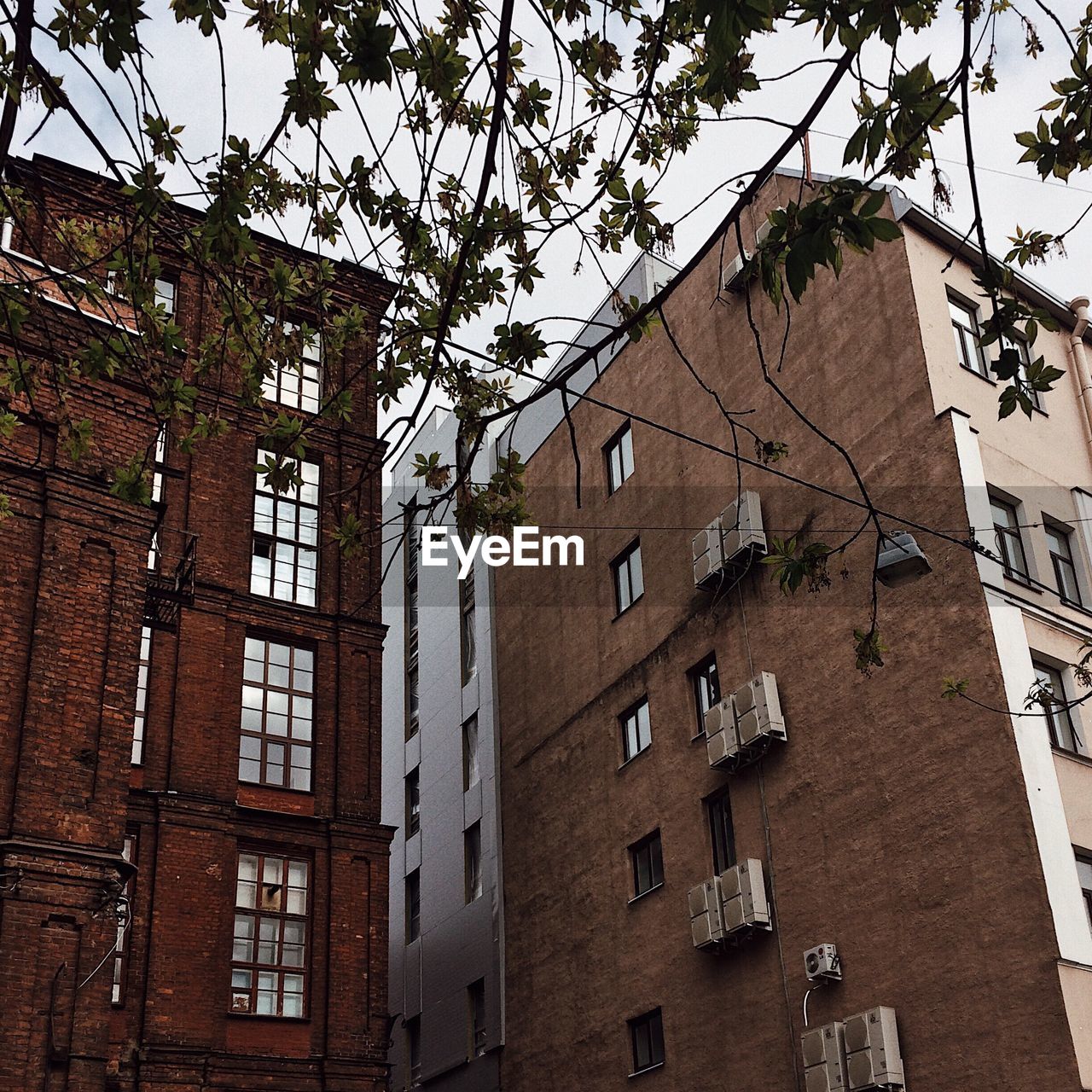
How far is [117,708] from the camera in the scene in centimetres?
1434

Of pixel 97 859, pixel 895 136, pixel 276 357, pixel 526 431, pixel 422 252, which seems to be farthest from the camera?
pixel 526 431

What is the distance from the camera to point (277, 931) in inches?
821

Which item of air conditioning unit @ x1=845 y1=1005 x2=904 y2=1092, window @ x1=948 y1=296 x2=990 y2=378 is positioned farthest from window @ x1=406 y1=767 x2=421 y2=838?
window @ x1=948 y1=296 x2=990 y2=378

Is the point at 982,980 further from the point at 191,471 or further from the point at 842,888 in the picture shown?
the point at 191,471

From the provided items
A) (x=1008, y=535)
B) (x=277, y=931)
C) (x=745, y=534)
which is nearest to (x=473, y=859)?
(x=277, y=931)

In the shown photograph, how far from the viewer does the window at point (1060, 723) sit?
17.3 meters

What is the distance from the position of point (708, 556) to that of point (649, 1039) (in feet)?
25.9

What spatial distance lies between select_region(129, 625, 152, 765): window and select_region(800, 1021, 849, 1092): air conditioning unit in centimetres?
1060

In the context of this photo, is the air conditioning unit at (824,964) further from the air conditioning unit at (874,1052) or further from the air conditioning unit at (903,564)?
the air conditioning unit at (903,564)

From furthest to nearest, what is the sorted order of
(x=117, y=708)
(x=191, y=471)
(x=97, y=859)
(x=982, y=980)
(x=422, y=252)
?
(x=191, y=471) < (x=982, y=980) < (x=117, y=708) < (x=97, y=859) < (x=422, y=252)

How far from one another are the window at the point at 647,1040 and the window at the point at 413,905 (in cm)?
1060

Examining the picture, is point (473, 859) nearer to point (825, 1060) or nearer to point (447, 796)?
point (447, 796)

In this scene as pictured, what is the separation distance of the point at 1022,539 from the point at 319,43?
14.8 metres

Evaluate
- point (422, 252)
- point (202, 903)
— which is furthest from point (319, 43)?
point (202, 903)
